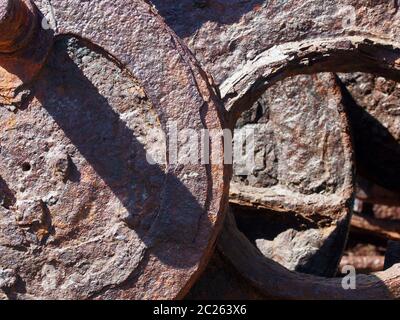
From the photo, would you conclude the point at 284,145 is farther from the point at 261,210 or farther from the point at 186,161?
the point at 186,161

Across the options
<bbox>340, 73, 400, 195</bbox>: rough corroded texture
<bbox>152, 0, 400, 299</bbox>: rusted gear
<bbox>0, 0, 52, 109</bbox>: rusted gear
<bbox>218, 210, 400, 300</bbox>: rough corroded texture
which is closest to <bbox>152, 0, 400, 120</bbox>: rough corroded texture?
<bbox>152, 0, 400, 299</bbox>: rusted gear

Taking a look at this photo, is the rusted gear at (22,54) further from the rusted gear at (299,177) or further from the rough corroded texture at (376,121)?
the rough corroded texture at (376,121)

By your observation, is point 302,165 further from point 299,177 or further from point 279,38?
point 279,38

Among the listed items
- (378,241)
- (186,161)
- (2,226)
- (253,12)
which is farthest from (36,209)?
(378,241)

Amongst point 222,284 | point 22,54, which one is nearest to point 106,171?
point 22,54

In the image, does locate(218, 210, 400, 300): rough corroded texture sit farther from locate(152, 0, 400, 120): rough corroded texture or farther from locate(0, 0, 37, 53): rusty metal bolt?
locate(0, 0, 37, 53): rusty metal bolt

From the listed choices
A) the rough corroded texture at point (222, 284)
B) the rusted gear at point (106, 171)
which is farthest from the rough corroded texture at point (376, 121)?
the rusted gear at point (106, 171)
